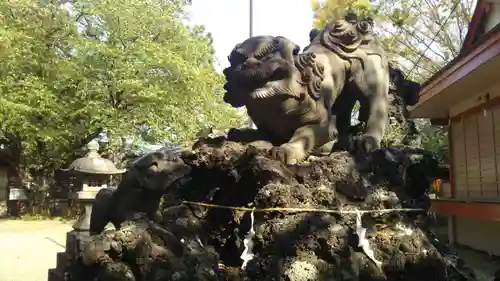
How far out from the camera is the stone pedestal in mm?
4338

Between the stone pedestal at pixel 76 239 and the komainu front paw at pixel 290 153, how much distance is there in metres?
1.33

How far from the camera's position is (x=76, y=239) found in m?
5.47

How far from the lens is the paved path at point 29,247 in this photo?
8633mm

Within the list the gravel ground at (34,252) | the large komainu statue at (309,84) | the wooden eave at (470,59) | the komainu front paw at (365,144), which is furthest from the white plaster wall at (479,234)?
the komainu front paw at (365,144)

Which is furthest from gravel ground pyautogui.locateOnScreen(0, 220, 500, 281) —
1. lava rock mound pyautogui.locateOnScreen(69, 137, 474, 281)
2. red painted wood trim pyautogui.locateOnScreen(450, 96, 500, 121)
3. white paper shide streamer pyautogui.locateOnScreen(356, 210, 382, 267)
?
white paper shide streamer pyautogui.locateOnScreen(356, 210, 382, 267)

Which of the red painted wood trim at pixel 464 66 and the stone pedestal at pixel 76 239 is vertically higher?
the red painted wood trim at pixel 464 66

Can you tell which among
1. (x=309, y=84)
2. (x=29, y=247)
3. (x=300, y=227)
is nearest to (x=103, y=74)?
(x=29, y=247)

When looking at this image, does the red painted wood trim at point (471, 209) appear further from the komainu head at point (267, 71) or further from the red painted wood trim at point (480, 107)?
the komainu head at point (267, 71)

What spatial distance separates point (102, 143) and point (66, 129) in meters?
1.44

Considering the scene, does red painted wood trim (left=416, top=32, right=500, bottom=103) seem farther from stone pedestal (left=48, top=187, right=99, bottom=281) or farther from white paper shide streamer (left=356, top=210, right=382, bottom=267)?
stone pedestal (left=48, top=187, right=99, bottom=281)

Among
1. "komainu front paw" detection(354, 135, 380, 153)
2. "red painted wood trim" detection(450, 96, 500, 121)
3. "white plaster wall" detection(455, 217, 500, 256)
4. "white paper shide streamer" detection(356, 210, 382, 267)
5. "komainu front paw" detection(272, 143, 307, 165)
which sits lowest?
"white plaster wall" detection(455, 217, 500, 256)

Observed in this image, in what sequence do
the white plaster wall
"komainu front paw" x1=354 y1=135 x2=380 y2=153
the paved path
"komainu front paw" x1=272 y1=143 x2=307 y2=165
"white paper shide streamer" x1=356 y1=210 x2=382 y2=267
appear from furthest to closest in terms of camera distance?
the white plaster wall, the paved path, "komainu front paw" x1=354 y1=135 x2=380 y2=153, "komainu front paw" x1=272 y1=143 x2=307 y2=165, "white paper shide streamer" x1=356 y1=210 x2=382 y2=267

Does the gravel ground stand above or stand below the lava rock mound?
below

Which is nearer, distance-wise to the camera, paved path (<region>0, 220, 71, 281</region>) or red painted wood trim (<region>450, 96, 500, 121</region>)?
red painted wood trim (<region>450, 96, 500, 121</region>)
